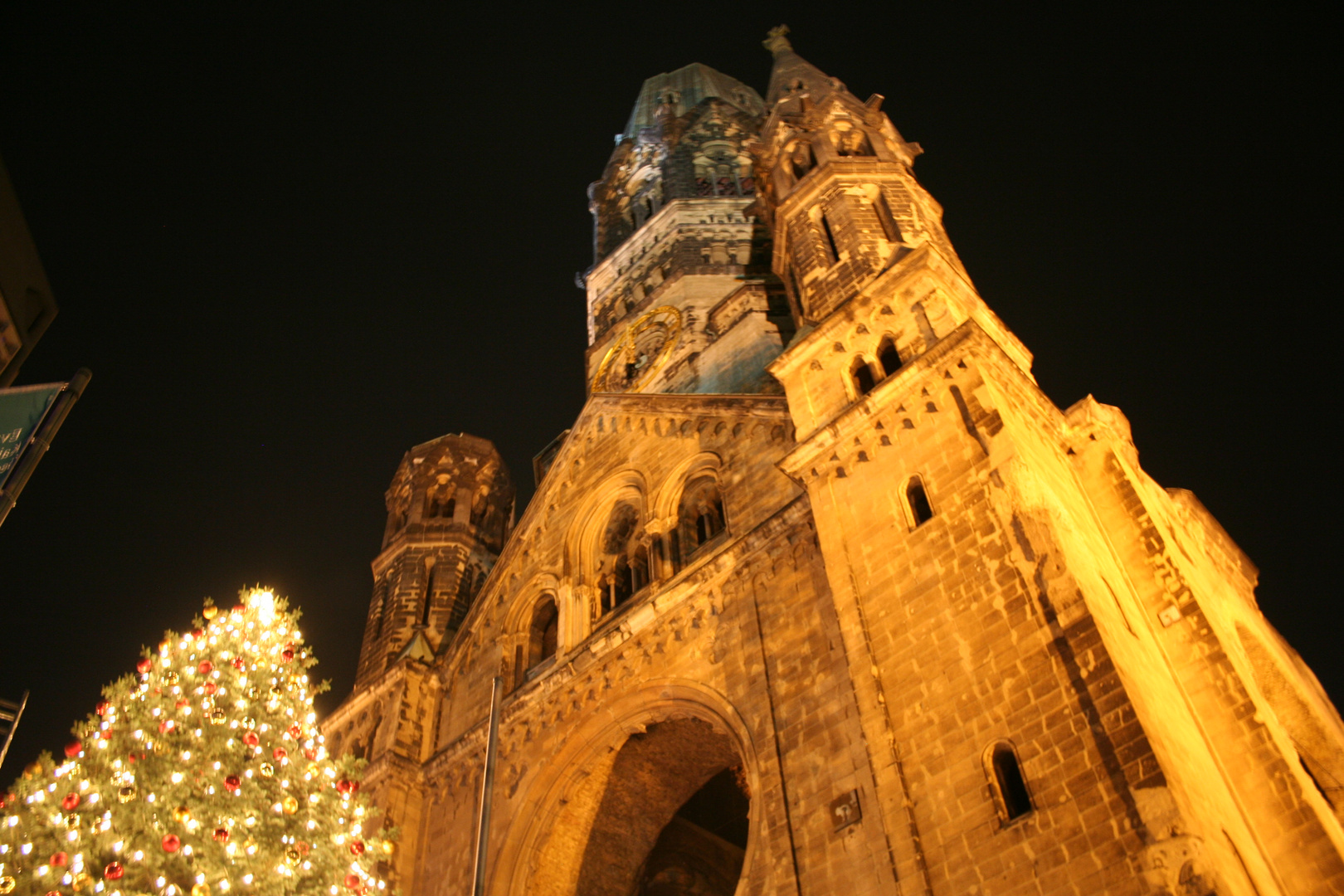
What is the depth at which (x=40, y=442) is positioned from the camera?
27.9ft

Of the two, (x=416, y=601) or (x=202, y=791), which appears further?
(x=416, y=601)

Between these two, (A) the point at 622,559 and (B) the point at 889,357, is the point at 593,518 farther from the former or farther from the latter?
(B) the point at 889,357

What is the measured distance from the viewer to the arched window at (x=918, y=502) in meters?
12.2

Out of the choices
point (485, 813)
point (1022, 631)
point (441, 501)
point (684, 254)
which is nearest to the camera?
point (1022, 631)

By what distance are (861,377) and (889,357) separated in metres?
0.49

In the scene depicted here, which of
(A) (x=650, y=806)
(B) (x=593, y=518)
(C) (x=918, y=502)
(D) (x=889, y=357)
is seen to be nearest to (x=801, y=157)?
(D) (x=889, y=357)

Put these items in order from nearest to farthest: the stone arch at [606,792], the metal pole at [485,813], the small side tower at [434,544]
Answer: the metal pole at [485,813]
the stone arch at [606,792]
the small side tower at [434,544]

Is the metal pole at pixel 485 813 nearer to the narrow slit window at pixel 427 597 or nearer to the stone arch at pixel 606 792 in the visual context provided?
the stone arch at pixel 606 792

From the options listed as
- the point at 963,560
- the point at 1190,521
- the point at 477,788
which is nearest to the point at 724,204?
the point at 1190,521

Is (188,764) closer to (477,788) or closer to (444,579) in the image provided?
(477,788)

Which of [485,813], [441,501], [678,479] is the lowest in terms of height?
[485,813]

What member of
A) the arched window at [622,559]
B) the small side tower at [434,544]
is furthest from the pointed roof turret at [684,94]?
the arched window at [622,559]

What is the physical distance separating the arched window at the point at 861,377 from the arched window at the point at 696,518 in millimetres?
3520

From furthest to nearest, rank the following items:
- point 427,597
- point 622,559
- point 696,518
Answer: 1. point 427,597
2. point 622,559
3. point 696,518
